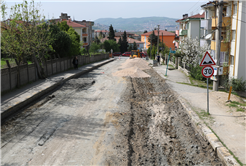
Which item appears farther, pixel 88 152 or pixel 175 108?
pixel 175 108

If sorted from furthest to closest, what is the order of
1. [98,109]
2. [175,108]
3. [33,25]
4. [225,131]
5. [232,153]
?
1. [33,25]
2. [175,108]
3. [98,109]
4. [225,131]
5. [232,153]

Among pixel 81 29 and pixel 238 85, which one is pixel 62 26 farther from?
pixel 81 29

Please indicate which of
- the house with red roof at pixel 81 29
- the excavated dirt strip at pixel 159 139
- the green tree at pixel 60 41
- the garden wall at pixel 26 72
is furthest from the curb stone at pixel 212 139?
the house with red roof at pixel 81 29

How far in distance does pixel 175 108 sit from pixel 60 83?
10.1 meters

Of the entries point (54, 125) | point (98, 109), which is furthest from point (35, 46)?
point (54, 125)

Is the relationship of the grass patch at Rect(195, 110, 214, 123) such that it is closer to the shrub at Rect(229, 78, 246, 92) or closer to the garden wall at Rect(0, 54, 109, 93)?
the shrub at Rect(229, 78, 246, 92)

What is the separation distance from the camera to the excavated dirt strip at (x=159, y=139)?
7.02m

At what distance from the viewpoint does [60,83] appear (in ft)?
64.2

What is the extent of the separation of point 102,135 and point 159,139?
1934 mm

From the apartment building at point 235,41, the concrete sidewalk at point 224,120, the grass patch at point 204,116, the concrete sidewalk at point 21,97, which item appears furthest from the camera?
the apartment building at point 235,41

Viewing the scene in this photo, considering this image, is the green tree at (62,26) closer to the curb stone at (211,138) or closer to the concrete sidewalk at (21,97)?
the concrete sidewalk at (21,97)

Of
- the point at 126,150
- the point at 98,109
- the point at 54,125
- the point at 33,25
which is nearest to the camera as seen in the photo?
the point at 126,150

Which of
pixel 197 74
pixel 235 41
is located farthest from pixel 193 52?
pixel 235 41

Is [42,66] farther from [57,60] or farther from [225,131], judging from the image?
[225,131]
